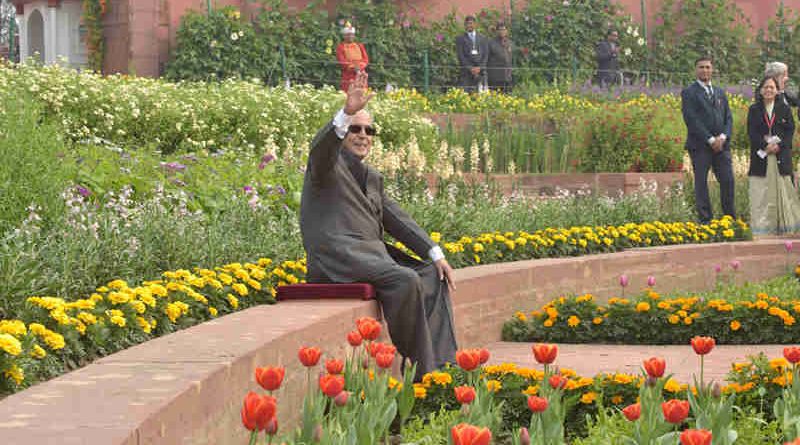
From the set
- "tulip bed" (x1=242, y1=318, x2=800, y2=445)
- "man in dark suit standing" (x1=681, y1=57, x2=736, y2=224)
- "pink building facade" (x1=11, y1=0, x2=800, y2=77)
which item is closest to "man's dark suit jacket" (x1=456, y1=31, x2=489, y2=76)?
"pink building facade" (x1=11, y1=0, x2=800, y2=77)

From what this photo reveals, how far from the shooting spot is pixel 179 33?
1978 cm

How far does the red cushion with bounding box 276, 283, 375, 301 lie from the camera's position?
18.8ft

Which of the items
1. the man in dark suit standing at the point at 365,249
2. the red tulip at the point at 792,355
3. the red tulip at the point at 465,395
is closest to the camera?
the red tulip at the point at 465,395

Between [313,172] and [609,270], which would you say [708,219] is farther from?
[313,172]

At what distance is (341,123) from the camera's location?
557cm

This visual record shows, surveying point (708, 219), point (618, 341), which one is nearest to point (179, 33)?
point (708, 219)

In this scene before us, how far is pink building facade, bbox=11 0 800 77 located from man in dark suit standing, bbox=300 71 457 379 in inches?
532

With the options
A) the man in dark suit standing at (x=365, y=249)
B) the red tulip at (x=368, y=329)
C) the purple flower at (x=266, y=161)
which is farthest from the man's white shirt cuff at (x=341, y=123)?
the purple flower at (x=266, y=161)

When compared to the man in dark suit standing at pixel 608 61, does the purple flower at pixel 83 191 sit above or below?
below

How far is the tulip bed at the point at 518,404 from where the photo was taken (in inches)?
125

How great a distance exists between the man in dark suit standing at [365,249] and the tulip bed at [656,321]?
168 cm

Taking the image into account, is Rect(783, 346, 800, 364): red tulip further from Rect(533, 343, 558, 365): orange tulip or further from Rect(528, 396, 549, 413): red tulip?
Rect(528, 396, 549, 413): red tulip

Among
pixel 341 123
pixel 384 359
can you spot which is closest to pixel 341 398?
pixel 384 359

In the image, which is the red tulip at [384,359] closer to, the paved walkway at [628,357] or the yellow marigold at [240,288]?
the yellow marigold at [240,288]
